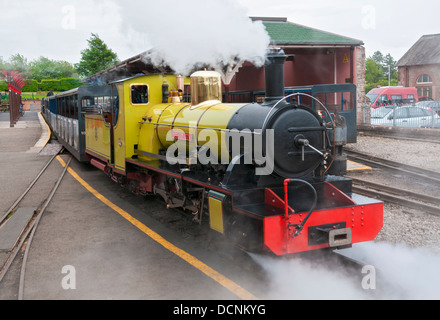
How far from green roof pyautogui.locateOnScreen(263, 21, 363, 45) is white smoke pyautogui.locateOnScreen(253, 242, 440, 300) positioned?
10920mm

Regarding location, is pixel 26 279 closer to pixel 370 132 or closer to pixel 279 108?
pixel 279 108

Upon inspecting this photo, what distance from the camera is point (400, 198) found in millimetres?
8016

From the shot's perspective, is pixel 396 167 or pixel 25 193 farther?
pixel 396 167

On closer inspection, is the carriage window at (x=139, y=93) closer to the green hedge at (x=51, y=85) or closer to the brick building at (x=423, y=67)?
the brick building at (x=423, y=67)

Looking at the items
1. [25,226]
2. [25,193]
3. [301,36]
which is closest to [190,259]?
[25,226]

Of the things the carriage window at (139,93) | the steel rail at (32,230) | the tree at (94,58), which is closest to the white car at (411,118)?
the carriage window at (139,93)

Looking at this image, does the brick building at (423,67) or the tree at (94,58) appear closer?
the brick building at (423,67)

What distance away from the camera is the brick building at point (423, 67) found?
3797 centimetres

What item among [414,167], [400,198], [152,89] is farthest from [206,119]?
[414,167]

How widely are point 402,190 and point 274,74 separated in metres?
4.79

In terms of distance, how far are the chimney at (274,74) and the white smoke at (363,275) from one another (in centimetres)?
196

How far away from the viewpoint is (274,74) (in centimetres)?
517

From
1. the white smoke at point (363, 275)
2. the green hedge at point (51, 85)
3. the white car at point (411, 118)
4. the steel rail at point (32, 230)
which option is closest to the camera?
the white smoke at point (363, 275)

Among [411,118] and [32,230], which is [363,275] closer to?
[32,230]
